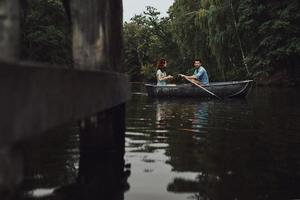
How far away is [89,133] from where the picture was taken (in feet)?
15.6

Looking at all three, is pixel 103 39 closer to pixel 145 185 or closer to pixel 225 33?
pixel 145 185

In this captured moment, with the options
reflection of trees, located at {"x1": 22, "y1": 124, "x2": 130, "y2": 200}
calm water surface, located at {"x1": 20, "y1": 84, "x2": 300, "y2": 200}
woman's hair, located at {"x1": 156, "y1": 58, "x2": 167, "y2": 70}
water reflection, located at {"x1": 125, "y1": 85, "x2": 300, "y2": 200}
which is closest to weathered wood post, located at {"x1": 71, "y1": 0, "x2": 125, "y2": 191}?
reflection of trees, located at {"x1": 22, "y1": 124, "x2": 130, "y2": 200}

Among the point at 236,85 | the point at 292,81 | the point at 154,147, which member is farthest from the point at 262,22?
the point at 154,147

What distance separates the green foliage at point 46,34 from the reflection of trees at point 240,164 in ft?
110

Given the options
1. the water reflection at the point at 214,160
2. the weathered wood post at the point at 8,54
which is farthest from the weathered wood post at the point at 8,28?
the water reflection at the point at 214,160

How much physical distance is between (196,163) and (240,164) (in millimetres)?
418

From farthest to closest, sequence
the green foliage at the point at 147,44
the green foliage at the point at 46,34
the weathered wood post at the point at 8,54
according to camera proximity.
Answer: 1. the green foliage at the point at 147,44
2. the green foliage at the point at 46,34
3. the weathered wood post at the point at 8,54

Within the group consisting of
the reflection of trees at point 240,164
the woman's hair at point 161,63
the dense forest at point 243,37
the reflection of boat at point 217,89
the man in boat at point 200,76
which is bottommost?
the reflection of trees at point 240,164

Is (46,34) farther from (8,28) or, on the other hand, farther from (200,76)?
(8,28)

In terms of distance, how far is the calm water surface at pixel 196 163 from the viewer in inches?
149

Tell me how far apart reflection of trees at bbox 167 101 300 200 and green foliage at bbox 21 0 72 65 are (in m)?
33.6

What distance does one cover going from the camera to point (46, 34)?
40.0 m

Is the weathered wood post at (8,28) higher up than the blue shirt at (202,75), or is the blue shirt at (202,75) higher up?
the blue shirt at (202,75)

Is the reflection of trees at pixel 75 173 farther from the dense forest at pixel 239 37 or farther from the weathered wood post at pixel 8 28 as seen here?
the dense forest at pixel 239 37
